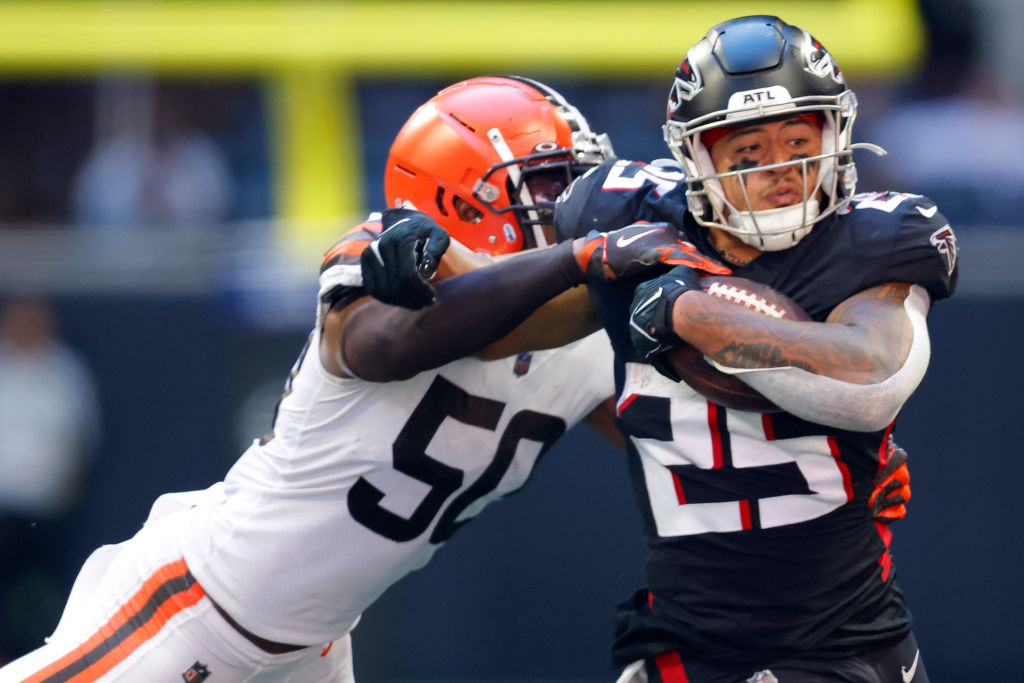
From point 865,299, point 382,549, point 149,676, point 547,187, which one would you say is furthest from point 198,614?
point 865,299

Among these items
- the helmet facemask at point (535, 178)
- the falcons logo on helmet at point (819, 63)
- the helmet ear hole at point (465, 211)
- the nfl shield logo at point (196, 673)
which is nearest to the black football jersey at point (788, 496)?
the falcons logo on helmet at point (819, 63)

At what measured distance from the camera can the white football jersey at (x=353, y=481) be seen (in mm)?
2578

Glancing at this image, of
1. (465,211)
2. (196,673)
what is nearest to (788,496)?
(465,211)

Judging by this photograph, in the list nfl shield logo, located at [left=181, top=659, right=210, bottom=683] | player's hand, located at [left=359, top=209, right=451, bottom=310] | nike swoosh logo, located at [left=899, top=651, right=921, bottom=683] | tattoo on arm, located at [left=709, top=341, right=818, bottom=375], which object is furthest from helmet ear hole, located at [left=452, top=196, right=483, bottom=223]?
nike swoosh logo, located at [left=899, top=651, right=921, bottom=683]

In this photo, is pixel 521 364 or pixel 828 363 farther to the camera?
pixel 521 364

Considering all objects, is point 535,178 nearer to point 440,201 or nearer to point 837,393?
point 440,201

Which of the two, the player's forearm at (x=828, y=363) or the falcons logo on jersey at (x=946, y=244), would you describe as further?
the falcons logo on jersey at (x=946, y=244)

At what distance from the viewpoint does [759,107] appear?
2.10 meters

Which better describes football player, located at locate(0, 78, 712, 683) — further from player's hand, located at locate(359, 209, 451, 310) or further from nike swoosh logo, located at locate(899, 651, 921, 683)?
nike swoosh logo, located at locate(899, 651, 921, 683)

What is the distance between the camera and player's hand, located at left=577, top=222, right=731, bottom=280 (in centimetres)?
210

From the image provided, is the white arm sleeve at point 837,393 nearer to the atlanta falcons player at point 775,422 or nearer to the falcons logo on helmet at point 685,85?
Result: the atlanta falcons player at point 775,422

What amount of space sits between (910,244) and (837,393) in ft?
1.03

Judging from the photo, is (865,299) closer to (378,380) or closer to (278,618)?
(378,380)

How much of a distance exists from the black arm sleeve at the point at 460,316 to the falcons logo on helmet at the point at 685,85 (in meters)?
0.31
